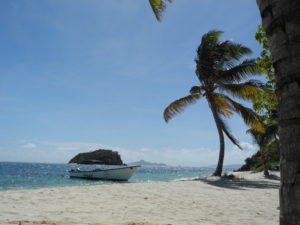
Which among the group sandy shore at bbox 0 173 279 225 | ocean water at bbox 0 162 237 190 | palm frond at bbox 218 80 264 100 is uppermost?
palm frond at bbox 218 80 264 100

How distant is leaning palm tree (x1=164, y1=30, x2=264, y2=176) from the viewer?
1728 cm

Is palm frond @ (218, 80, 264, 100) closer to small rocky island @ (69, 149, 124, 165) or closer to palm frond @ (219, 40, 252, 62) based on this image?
palm frond @ (219, 40, 252, 62)

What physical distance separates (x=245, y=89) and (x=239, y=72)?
126 centimetres

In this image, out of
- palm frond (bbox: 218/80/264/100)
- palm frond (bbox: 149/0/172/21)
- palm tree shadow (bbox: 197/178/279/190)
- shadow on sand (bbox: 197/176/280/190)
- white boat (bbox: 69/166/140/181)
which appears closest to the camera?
palm frond (bbox: 149/0/172/21)

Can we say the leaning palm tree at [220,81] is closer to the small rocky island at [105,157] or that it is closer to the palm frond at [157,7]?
the palm frond at [157,7]

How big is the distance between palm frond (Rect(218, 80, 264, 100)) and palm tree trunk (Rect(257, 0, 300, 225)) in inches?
615

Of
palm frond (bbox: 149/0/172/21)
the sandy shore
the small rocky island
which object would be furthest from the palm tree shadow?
the small rocky island

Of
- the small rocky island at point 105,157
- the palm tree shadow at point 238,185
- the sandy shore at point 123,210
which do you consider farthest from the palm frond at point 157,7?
the small rocky island at point 105,157

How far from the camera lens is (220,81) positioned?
→ 18.1 meters

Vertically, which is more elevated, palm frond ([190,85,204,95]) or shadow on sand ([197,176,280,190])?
palm frond ([190,85,204,95])

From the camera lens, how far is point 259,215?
6094mm

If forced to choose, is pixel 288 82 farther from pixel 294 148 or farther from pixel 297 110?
pixel 294 148

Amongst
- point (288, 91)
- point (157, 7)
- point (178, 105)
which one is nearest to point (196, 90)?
point (178, 105)

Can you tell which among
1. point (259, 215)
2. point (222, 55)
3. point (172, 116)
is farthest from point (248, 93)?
point (259, 215)
